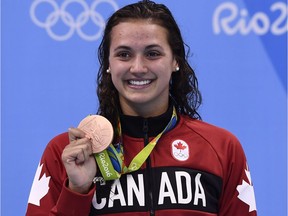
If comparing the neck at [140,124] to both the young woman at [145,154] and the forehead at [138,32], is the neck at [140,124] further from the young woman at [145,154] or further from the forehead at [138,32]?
the forehead at [138,32]

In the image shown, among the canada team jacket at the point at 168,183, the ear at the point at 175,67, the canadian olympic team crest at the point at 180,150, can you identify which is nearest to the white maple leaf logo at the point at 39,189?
the canada team jacket at the point at 168,183

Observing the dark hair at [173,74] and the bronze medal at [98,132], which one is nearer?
the bronze medal at [98,132]

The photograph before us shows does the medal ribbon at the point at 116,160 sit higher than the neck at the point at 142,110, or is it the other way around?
the neck at the point at 142,110

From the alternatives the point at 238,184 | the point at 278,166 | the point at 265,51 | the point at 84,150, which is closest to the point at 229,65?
the point at 265,51

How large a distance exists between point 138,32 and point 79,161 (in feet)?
1.34

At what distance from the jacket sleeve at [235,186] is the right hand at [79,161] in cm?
41

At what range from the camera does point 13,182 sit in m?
2.60

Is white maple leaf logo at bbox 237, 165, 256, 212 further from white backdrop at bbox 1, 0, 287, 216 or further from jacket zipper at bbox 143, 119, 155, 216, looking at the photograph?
white backdrop at bbox 1, 0, 287, 216

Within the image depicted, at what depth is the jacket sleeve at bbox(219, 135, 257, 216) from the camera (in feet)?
5.89

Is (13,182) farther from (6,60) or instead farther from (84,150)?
(84,150)

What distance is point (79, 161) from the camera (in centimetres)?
162

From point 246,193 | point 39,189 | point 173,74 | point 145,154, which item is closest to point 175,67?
point 173,74

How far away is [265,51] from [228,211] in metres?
1.04

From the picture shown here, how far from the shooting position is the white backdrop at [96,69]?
103 inches
